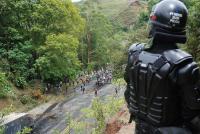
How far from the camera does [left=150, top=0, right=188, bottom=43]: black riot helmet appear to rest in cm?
354

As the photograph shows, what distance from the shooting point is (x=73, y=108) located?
34.2 metres

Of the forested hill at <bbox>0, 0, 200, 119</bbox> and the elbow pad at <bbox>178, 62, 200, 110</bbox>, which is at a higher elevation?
the elbow pad at <bbox>178, 62, 200, 110</bbox>

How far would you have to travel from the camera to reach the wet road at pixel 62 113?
2889 cm

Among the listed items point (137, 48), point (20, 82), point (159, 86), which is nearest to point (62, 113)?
point (20, 82)

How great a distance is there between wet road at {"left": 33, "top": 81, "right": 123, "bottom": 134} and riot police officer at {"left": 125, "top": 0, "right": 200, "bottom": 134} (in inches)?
951

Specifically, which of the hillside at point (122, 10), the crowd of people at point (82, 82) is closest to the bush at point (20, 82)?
the crowd of people at point (82, 82)

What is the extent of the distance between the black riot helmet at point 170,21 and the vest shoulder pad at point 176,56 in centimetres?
13

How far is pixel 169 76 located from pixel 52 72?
3496 cm

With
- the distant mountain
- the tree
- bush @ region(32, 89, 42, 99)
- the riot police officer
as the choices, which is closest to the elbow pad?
the riot police officer

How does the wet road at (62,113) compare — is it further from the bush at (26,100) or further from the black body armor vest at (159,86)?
the black body armor vest at (159,86)

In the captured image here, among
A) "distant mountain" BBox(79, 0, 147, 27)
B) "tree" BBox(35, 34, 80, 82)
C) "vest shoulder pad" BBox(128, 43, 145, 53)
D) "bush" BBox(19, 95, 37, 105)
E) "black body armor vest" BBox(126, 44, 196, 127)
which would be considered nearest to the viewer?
"black body armor vest" BBox(126, 44, 196, 127)

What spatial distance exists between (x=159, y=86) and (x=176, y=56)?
0.30 m

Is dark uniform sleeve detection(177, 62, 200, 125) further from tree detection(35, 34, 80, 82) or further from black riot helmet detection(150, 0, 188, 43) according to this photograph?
tree detection(35, 34, 80, 82)

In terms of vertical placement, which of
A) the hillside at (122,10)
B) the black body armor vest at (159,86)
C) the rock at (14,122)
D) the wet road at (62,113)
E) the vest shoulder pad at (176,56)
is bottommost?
the hillside at (122,10)
